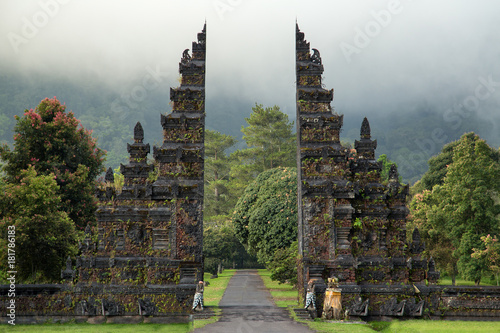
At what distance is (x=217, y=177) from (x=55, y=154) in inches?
1507

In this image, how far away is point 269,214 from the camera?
105 ft

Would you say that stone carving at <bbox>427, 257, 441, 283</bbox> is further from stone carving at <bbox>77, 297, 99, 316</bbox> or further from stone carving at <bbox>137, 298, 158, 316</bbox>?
stone carving at <bbox>77, 297, 99, 316</bbox>

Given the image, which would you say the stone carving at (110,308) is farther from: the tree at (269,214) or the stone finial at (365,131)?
the tree at (269,214)

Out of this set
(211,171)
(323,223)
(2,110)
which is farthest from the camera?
(2,110)

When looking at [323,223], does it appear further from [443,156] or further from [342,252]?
[443,156]

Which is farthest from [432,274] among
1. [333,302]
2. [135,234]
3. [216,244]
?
[216,244]

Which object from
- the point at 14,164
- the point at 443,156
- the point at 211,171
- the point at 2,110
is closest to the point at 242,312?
the point at 14,164

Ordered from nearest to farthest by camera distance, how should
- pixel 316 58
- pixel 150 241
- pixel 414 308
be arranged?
1. pixel 414 308
2. pixel 150 241
3. pixel 316 58

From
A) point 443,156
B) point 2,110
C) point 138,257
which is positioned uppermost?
point 2,110

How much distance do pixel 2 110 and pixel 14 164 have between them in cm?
10210

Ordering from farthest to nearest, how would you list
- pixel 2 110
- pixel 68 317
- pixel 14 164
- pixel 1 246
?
pixel 2 110, pixel 14 164, pixel 1 246, pixel 68 317

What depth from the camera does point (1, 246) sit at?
2164cm

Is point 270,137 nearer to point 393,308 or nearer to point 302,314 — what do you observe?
point 393,308

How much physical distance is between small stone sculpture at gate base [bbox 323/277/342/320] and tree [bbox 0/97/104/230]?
16.6m
